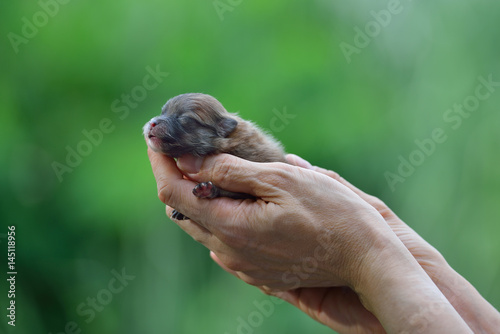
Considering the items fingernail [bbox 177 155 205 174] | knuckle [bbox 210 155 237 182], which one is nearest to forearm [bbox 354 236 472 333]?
knuckle [bbox 210 155 237 182]

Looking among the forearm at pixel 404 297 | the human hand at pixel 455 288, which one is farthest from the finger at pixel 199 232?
the human hand at pixel 455 288

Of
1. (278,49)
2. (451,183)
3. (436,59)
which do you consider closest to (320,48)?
(278,49)

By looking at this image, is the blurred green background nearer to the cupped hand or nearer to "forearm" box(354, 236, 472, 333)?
the cupped hand

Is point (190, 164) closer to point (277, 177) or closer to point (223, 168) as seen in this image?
point (223, 168)

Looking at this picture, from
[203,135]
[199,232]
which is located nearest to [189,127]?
[203,135]

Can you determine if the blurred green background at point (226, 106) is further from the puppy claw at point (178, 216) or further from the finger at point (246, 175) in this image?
the finger at point (246, 175)

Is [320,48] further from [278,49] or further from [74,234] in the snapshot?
[74,234]
